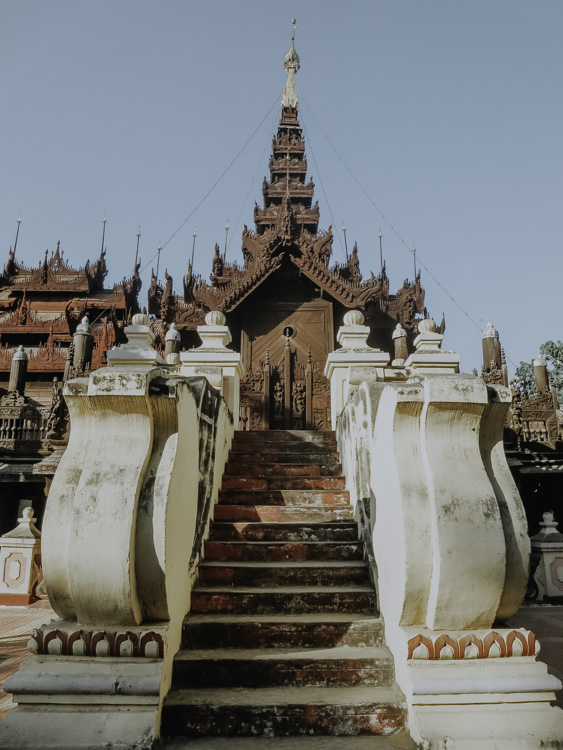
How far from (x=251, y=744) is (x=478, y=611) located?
1.20 metres

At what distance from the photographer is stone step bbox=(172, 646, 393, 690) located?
8.87ft

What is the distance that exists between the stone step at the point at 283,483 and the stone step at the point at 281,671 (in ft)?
6.57

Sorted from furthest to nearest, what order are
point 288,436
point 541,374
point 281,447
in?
point 541,374 < point 288,436 < point 281,447

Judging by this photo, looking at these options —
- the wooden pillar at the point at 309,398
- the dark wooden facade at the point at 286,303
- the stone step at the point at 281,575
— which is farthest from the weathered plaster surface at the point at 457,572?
the dark wooden facade at the point at 286,303

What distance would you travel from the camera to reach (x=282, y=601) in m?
3.20

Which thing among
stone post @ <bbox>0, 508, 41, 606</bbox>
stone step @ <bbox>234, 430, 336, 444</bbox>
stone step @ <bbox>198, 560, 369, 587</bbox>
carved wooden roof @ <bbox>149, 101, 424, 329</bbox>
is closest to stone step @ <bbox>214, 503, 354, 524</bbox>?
stone step @ <bbox>198, 560, 369, 587</bbox>

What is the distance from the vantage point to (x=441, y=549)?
2.40m

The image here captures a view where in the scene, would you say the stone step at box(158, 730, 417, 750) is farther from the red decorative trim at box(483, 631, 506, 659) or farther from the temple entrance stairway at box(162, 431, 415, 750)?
the red decorative trim at box(483, 631, 506, 659)

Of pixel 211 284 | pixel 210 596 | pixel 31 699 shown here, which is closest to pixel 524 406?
pixel 211 284

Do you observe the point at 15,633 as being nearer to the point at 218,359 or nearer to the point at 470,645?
the point at 218,359

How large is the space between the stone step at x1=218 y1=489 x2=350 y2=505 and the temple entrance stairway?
0.07m

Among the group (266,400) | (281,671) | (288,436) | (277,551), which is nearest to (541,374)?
(266,400)

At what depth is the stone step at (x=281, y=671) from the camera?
2705 millimetres

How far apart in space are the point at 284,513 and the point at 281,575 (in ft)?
2.59
